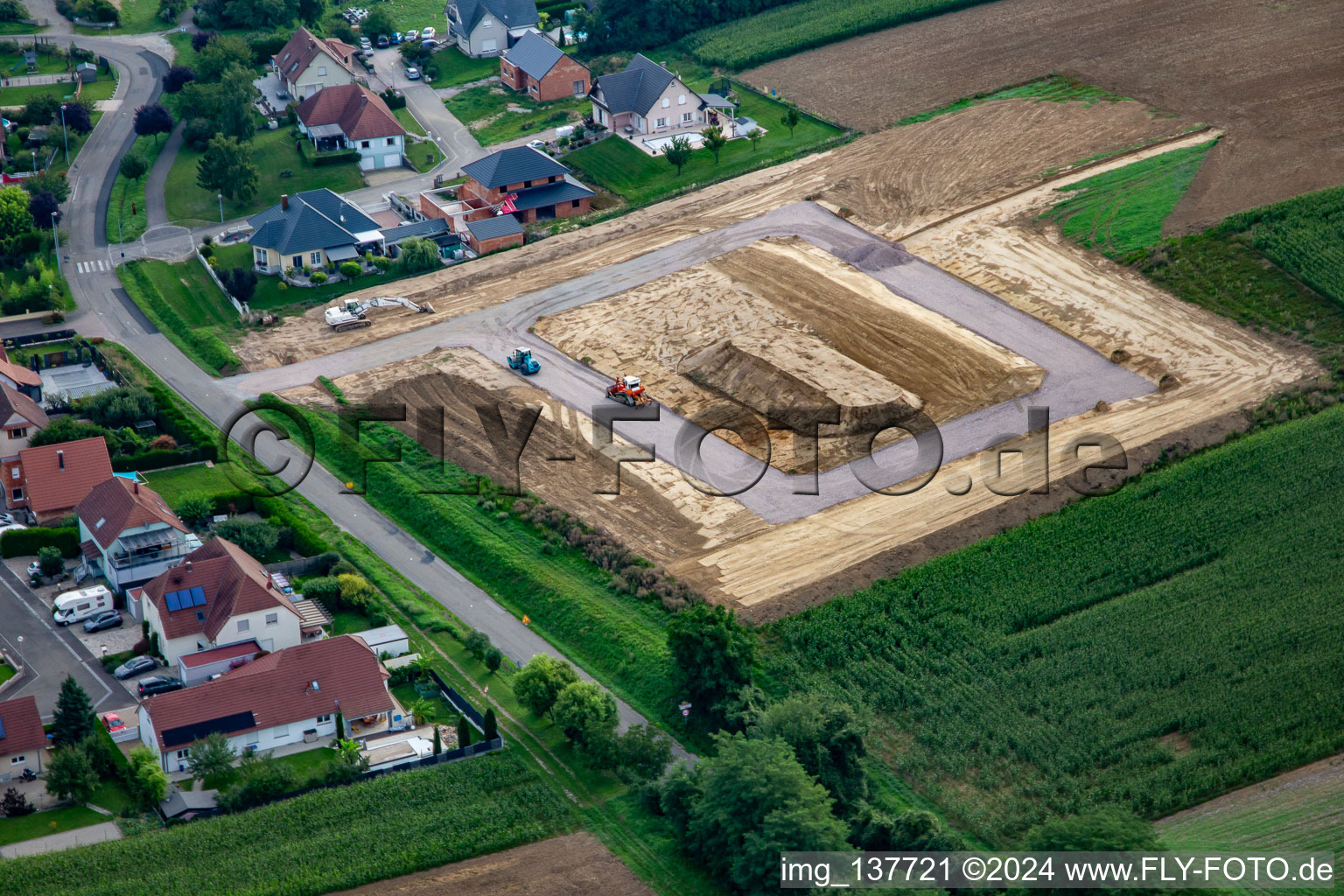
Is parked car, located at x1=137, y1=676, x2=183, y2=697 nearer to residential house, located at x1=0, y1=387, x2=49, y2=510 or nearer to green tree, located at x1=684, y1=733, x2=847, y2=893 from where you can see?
residential house, located at x1=0, y1=387, x2=49, y2=510

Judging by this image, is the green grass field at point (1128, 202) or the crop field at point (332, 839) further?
the green grass field at point (1128, 202)

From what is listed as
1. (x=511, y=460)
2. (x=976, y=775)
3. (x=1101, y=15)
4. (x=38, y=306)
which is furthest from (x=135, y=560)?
(x=1101, y=15)

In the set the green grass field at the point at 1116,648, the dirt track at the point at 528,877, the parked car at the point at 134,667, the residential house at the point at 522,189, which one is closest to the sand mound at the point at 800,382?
the green grass field at the point at 1116,648

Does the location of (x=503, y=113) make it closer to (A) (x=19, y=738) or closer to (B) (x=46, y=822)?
(A) (x=19, y=738)

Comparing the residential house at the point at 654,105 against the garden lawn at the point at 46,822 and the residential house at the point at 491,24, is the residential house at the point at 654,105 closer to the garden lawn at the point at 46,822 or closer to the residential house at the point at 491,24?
the residential house at the point at 491,24

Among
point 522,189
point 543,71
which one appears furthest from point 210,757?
point 543,71

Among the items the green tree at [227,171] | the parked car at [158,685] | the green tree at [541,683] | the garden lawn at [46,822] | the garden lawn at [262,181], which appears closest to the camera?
the garden lawn at [46,822]
